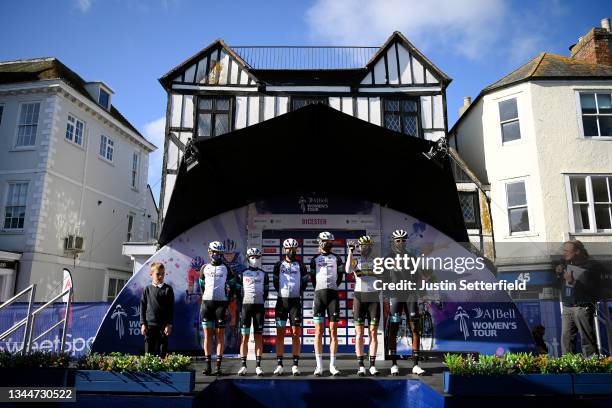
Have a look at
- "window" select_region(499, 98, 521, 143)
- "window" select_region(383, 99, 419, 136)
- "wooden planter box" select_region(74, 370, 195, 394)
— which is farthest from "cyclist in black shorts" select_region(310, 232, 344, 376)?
"window" select_region(499, 98, 521, 143)

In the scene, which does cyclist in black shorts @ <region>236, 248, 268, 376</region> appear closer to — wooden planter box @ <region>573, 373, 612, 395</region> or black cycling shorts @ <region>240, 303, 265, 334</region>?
black cycling shorts @ <region>240, 303, 265, 334</region>

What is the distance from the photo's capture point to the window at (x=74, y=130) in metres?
17.6

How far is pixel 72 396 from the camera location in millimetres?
5281

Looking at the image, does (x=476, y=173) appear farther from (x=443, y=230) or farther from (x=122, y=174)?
(x=122, y=174)

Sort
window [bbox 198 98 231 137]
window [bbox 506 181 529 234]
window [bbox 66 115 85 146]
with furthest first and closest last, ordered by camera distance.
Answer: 1. window [bbox 66 115 85 146]
2. window [bbox 506 181 529 234]
3. window [bbox 198 98 231 137]

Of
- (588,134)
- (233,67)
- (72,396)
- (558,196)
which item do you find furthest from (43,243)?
(588,134)

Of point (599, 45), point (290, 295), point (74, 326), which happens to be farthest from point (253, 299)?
point (599, 45)

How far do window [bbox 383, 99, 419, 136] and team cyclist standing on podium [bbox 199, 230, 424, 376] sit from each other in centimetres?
716

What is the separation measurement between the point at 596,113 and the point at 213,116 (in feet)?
41.9

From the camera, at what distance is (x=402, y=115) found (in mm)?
13688

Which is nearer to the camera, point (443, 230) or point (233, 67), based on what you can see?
point (443, 230)

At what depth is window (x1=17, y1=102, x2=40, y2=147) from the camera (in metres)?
16.8

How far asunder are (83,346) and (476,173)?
14.0 metres

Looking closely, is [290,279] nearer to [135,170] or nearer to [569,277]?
[569,277]
